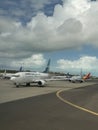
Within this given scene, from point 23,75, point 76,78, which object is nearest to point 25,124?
point 23,75

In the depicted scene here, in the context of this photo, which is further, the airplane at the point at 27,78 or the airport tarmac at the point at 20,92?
the airplane at the point at 27,78

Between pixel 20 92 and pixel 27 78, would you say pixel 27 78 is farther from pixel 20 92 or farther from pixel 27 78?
pixel 20 92

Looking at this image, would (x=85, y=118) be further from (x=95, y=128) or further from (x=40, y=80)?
(x=40, y=80)

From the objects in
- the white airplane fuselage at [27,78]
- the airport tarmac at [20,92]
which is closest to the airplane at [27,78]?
the white airplane fuselage at [27,78]

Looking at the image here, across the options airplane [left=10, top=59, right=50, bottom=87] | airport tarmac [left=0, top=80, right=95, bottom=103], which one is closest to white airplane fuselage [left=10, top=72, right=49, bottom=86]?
airplane [left=10, top=59, right=50, bottom=87]

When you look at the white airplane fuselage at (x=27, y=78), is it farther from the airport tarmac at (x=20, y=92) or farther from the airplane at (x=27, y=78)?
the airport tarmac at (x=20, y=92)

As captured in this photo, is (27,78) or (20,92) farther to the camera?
(27,78)

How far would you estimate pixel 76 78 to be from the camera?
108438mm

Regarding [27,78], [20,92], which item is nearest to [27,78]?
[27,78]

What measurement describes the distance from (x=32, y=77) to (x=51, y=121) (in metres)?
51.1

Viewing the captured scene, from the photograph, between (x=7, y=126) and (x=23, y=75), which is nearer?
(x=7, y=126)

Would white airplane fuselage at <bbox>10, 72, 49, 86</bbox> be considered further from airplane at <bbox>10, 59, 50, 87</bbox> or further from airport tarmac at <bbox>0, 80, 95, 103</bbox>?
airport tarmac at <bbox>0, 80, 95, 103</bbox>

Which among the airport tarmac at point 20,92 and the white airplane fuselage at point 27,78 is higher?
the white airplane fuselage at point 27,78

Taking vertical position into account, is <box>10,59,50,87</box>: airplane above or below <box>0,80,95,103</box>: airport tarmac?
above
